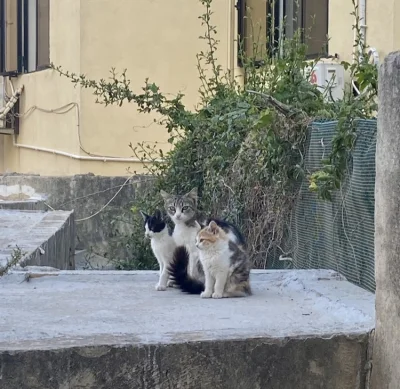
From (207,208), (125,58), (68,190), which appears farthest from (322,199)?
(125,58)

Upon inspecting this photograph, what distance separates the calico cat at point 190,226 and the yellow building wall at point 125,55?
17.7ft

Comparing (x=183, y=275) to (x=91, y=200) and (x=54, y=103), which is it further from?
(x=54, y=103)

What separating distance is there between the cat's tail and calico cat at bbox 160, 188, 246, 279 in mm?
42

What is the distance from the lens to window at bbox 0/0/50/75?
46.5 feet

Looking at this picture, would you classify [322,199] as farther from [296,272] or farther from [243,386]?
[243,386]

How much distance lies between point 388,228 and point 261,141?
369 centimetres

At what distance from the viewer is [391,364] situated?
3.37m

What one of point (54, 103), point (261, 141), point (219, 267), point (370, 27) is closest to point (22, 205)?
point (54, 103)

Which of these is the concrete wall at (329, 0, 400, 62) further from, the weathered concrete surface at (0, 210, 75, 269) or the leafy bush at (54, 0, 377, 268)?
the weathered concrete surface at (0, 210, 75, 269)

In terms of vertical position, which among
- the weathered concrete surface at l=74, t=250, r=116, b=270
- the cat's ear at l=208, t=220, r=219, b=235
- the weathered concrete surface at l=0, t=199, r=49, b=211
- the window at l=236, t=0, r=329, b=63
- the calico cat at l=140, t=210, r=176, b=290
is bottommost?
the weathered concrete surface at l=74, t=250, r=116, b=270

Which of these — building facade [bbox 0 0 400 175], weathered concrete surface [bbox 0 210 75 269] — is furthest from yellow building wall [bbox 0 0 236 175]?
weathered concrete surface [bbox 0 210 75 269]

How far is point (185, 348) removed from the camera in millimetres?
3443

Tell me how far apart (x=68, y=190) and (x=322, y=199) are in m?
5.66

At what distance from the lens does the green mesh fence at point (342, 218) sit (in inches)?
214
